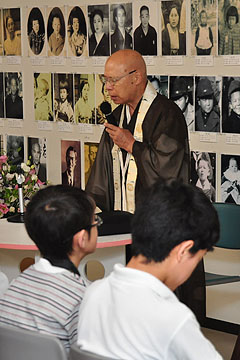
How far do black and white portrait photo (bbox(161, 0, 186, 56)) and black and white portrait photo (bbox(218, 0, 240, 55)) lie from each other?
1.06 ft

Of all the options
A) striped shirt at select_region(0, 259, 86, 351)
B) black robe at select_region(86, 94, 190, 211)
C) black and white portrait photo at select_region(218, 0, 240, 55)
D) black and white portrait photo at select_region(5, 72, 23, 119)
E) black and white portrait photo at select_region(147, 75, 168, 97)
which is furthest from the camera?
black and white portrait photo at select_region(5, 72, 23, 119)

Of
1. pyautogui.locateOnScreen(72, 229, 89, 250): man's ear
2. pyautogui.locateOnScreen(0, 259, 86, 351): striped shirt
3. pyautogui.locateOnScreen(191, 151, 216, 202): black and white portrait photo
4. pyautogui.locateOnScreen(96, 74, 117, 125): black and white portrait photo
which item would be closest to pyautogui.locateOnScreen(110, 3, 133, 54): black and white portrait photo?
pyautogui.locateOnScreen(96, 74, 117, 125): black and white portrait photo

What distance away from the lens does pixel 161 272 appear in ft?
7.89

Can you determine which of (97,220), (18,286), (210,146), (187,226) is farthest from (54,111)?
(187,226)

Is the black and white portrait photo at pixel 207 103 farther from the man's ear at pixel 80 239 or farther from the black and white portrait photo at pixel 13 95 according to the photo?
the man's ear at pixel 80 239

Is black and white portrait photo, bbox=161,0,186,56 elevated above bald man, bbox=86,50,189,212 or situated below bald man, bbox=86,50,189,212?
above

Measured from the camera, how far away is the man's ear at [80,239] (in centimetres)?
295

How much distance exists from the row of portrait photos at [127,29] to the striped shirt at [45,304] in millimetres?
3062

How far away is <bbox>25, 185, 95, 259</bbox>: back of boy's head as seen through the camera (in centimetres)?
288

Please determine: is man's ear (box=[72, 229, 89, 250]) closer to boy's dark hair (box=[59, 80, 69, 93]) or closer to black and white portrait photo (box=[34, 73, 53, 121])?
boy's dark hair (box=[59, 80, 69, 93])

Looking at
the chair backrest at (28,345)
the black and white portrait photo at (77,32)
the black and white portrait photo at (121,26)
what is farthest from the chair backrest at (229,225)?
the chair backrest at (28,345)

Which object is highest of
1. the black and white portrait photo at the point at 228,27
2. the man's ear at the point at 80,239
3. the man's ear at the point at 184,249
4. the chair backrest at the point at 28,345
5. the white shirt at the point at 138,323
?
the black and white portrait photo at the point at 228,27

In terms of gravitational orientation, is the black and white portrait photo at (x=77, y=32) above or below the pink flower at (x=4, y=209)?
above

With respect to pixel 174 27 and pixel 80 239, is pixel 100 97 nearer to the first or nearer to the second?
pixel 174 27
